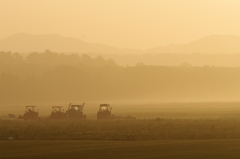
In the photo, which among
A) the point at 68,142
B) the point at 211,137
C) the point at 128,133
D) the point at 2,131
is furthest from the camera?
the point at 2,131

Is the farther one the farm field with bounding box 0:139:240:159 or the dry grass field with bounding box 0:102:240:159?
the dry grass field with bounding box 0:102:240:159

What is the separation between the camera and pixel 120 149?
1548 inches

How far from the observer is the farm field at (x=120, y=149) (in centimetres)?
3591

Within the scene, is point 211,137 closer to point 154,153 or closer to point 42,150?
point 154,153

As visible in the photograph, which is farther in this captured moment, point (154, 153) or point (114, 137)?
point (114, 137)

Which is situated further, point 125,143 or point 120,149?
point 125,143

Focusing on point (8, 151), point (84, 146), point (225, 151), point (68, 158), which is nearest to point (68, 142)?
point (84, 146)

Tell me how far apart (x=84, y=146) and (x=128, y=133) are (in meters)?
11.5

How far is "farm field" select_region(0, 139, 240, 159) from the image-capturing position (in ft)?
118

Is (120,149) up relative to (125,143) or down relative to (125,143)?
down

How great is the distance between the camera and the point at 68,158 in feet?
115

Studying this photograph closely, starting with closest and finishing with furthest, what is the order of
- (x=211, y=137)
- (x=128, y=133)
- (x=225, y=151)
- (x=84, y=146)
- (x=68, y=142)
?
(x=225, y=151), (x=84, y=146), (x=68, y=142), (x=211, y=137), (x=128, y=133)

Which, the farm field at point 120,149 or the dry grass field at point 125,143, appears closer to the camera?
the farm field at point 120,149

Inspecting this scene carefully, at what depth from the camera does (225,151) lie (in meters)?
37.5
